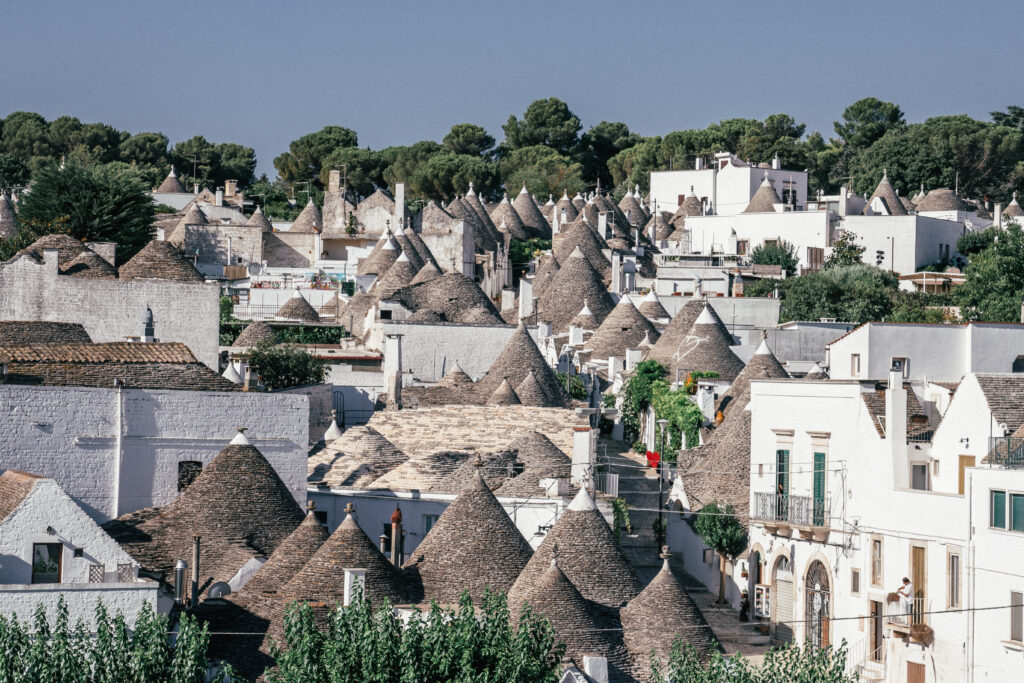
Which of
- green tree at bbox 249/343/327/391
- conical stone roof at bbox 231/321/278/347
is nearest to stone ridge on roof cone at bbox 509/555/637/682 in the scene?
green tree at bbox 249/343/327/391

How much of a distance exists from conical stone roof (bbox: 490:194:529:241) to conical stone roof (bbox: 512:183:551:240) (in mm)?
597

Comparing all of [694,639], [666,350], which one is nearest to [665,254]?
[666,350]

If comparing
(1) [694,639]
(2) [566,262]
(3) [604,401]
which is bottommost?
(1) [694,639]

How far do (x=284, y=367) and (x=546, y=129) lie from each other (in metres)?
76.8

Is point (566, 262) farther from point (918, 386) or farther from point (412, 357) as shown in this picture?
point (918, 386)

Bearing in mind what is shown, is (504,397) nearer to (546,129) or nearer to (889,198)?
(889,198)

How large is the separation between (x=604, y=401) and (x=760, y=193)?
33.6m

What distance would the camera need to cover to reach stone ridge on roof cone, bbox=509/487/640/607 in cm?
3119

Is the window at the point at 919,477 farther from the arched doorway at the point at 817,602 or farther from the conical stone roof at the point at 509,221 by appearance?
the conical stone roof at the point at 509,221

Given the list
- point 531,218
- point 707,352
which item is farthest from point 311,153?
point 707,352

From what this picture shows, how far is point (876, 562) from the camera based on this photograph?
34.9 meters

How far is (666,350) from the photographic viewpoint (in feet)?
184

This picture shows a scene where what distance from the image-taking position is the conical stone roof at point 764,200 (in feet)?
279

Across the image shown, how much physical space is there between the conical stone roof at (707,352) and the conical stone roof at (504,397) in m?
6.50
